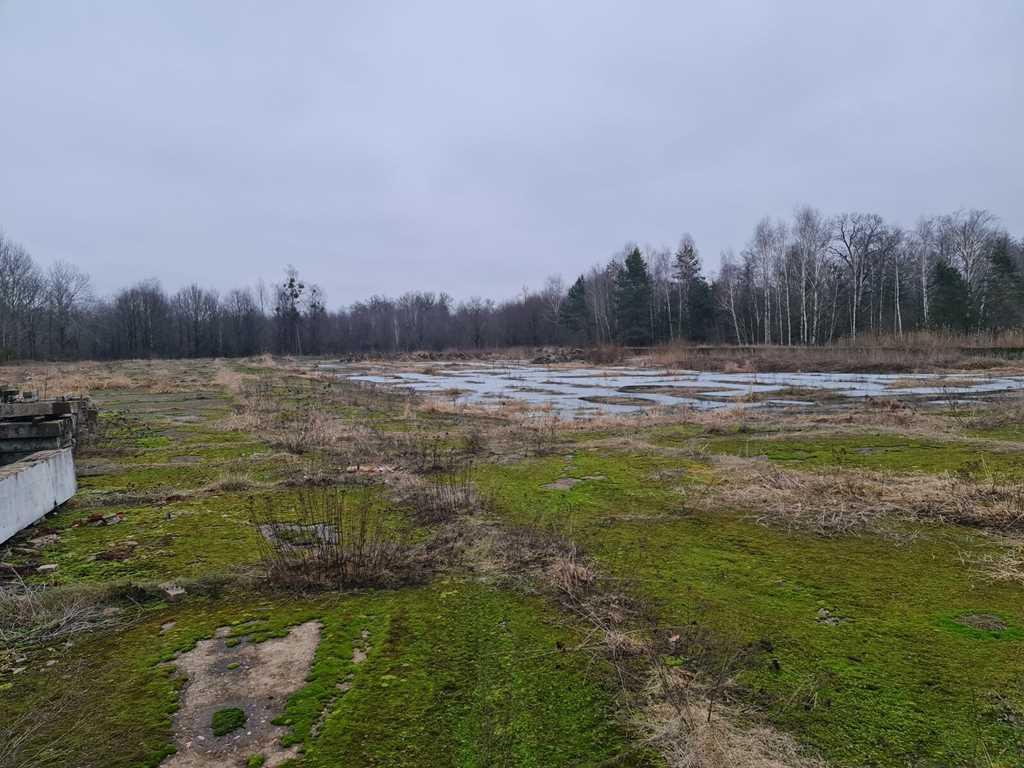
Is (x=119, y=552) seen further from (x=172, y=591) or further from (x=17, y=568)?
(x=172, y=591)

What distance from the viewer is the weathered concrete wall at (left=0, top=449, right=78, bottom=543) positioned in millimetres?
4824

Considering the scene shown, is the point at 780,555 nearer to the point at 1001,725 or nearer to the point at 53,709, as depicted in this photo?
the point at 1001,725

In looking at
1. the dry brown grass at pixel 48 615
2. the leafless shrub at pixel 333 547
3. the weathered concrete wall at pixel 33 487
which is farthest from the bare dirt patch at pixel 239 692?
the weathered concrete wall at pixel 33 487

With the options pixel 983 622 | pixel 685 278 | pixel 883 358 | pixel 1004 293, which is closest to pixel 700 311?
pixel 685 278

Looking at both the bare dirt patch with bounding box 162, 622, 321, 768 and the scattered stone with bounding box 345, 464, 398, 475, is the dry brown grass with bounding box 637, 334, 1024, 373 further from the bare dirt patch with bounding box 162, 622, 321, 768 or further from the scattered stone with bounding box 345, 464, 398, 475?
the bare dirt patch with bounding box 162, 622, 321, 768

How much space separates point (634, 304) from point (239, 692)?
64.0 metres

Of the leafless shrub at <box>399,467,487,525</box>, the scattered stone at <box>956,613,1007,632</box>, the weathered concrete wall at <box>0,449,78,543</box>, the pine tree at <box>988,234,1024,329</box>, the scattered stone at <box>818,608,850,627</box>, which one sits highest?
the pine tree at <box>988,234,1024,329</box>

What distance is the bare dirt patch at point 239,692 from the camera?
233 centimetres

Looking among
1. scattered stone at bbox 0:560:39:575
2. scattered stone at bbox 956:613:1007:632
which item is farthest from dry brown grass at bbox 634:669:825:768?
scattered stone at bbox 0:560:39:575

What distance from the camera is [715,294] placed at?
220ft

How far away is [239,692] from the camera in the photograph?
2.78 metres

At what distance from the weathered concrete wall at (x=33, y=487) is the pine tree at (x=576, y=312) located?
6913cm

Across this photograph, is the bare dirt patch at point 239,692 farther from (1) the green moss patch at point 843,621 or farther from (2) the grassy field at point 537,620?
(1) the green moss patch at point 843,621

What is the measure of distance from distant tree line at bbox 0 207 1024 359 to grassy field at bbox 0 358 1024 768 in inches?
1540
